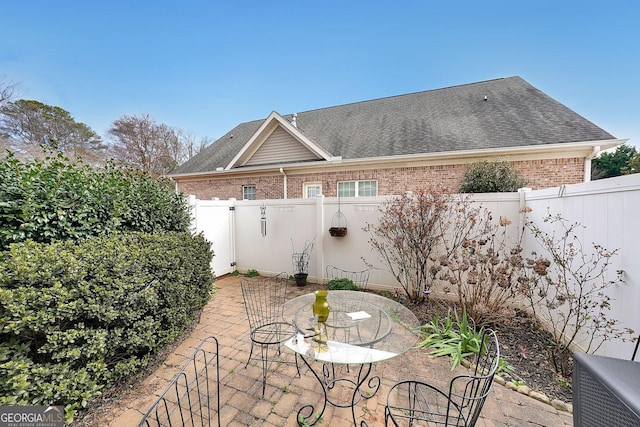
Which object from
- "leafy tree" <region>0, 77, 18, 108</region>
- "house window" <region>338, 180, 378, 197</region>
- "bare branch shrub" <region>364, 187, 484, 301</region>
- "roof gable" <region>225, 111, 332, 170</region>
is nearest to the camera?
"bare branch shrub" <region>364, 187, 484, 301</region>

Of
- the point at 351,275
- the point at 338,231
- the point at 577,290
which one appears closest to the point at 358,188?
A: the point at 338,231

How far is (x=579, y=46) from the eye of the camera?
20.9 feet

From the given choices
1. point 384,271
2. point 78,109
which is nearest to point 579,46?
point 384,271

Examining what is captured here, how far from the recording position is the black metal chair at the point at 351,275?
532cm

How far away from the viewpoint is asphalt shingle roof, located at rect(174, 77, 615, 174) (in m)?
7.20

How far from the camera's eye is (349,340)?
224cm

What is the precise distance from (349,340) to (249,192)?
924cm

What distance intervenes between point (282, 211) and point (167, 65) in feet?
27.8

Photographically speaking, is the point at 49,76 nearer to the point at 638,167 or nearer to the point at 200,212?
the point at 200,212

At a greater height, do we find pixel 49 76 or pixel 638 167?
pixel 49 76

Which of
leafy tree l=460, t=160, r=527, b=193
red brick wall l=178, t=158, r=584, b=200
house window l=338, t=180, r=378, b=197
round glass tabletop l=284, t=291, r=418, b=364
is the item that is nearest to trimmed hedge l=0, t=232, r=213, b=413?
round glass tabletop l=284, t=291, r=418, b=364

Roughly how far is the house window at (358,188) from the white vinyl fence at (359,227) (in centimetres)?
331

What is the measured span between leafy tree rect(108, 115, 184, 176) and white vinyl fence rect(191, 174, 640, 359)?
49.1 feet

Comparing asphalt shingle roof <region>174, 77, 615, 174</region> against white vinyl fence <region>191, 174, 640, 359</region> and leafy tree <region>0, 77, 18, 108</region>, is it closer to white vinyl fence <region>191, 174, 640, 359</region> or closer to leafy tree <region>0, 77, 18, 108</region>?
white vinyl fence <region>191, 174, 640, 359</region>
